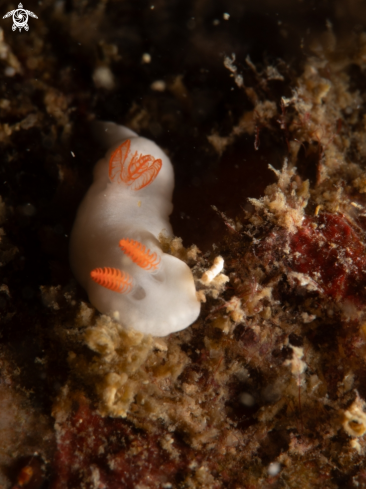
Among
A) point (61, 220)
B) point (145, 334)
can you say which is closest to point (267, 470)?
point (145, 334)

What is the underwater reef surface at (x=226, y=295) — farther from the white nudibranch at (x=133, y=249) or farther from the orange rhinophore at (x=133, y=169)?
the orange rhinophore at (x=133, y=169)

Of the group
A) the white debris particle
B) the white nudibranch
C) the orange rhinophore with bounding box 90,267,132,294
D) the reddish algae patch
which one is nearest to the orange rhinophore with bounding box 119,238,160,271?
the white nudibranch

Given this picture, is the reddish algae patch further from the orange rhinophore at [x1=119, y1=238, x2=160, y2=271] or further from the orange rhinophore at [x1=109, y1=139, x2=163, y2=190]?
the orange rhinophore at [x1=109, y1=139, x2=163, y2=190]

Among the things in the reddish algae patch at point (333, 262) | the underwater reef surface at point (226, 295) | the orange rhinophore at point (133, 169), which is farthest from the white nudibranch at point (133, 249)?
the reddish algae patch at point (333, 262)

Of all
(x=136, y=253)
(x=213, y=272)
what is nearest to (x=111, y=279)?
(x=136, y=253)

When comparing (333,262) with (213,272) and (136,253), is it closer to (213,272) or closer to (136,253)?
(213,272)

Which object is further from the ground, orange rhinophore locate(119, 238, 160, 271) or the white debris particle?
orange rhinophore locate(119, 238, 160, 271)

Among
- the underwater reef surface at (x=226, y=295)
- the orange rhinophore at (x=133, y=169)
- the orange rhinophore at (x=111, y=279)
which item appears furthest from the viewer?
the orange rhinophore at (x=133, y=169)
